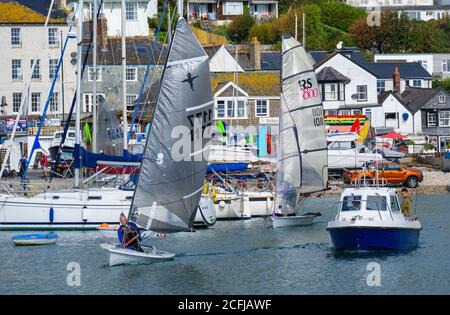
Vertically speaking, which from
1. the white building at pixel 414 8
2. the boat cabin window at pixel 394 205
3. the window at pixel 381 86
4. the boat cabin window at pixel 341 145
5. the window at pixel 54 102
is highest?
the white building at pixel 414 8

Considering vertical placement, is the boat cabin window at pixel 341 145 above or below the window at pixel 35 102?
below

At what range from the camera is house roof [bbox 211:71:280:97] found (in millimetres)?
98125

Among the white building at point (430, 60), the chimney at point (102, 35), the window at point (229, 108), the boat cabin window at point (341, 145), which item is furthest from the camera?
the white building at point (430, 60)

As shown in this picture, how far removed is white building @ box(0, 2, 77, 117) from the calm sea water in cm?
4280

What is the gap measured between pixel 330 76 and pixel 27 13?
27351mm

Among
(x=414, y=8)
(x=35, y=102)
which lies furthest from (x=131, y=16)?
(x=414, y=8)

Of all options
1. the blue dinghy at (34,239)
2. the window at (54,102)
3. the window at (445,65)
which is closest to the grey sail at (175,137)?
the blue dinghy at (34,239)

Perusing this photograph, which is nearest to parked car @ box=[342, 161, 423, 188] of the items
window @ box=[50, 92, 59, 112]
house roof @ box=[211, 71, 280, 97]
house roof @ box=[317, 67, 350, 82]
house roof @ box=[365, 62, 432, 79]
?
house roof @ box=[211, 71, 280, 97]

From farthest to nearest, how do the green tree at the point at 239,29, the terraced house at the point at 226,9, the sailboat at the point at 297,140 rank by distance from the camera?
the terraced house at the point at 226,9 < the green tree at the point at 239,29 < the sailboat at the point at 297,140

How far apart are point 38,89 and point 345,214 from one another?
56.2m

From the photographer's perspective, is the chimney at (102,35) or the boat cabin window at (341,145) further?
the chimney at (102,35)

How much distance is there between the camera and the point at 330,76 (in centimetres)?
10431

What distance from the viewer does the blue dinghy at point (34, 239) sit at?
2093 inches

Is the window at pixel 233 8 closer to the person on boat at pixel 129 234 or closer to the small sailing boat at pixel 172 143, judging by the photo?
the small sailing boat at pixel 172 143
